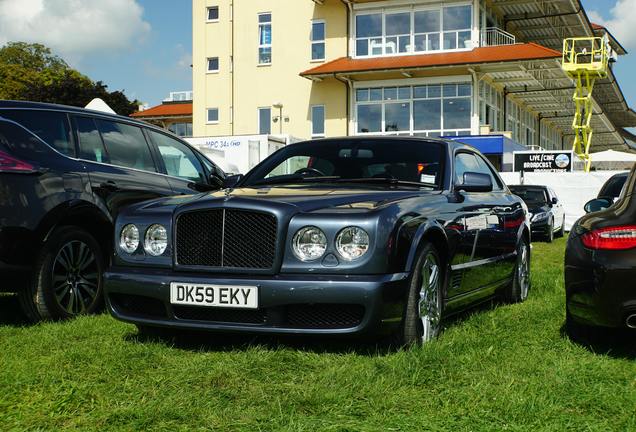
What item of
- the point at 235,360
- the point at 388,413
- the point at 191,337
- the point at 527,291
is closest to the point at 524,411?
the point at 388,413

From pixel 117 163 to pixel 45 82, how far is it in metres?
58.9

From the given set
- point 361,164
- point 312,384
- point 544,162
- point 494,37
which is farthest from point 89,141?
point 494,37

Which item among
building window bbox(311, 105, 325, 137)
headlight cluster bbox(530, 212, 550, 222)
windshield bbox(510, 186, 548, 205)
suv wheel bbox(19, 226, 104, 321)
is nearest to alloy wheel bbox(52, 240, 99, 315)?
suv wheel bbox(19, 226, 104, 321)

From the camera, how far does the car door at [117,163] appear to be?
6.33 m

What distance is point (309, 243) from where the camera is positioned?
4.39 m

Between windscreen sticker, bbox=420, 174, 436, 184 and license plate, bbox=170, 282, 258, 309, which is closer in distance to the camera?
license plate, bbox=170, 282, 258, 309

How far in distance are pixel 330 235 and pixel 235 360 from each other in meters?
0.90

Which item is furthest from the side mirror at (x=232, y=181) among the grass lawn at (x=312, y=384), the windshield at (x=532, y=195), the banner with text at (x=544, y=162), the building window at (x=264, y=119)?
the building window at (x=264, y=119)

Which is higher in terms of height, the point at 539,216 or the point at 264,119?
the point at 264,119

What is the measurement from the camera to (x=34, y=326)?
18.7 ft

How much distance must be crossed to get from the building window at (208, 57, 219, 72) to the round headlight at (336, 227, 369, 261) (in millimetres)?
35732

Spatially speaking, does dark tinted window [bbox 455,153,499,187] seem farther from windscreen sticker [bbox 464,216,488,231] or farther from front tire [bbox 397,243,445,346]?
front tire [bbox 397,243,445,346]

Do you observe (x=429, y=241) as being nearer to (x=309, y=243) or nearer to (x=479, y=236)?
(x=309, y=243)

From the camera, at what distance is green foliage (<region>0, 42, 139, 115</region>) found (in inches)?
1941
